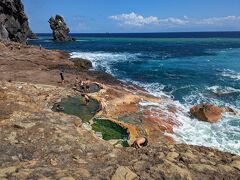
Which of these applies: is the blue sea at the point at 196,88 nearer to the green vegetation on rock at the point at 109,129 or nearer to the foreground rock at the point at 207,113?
the foreground rock at the point at 207,113

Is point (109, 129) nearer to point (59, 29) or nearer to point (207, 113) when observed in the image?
point (207, 113)

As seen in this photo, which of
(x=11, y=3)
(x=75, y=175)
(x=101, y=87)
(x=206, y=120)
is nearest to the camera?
(x=75, y=175)

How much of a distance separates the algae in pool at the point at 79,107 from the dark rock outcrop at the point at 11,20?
59.9 meters

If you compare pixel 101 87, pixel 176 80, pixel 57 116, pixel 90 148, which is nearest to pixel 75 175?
pixel 90 148

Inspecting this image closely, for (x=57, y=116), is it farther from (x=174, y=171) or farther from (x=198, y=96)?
(x=198, y=96)

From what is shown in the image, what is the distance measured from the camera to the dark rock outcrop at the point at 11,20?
285ft

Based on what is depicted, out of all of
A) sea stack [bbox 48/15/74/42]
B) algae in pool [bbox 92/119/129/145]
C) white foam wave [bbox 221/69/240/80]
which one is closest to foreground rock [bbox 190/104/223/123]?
algae in pool [bbox 92/119/129/145]

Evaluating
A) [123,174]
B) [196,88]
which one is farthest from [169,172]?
[196,88]

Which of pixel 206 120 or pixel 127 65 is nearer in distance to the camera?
pixel 206 120

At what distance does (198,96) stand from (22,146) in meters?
29.6

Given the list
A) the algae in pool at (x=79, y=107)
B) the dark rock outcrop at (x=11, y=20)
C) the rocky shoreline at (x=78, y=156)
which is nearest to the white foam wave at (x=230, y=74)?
the algae in pool at (x=79, y=107)

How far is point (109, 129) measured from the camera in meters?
24.0

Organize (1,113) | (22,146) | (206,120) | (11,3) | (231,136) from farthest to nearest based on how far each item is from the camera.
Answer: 1. (11,3)
2. (206,120)
3. (231,136)
4. (1,113)
5. (22,146)

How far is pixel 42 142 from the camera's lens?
14555 millimetres
